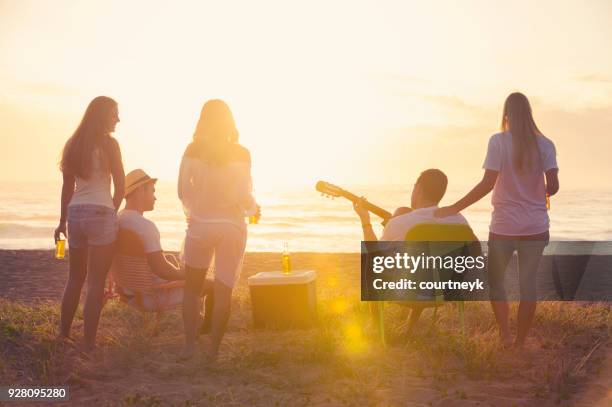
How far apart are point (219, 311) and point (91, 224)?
125 cm

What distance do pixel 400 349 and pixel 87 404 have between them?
8.84 feet

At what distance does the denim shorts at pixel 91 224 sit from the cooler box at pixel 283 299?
1.79 meters

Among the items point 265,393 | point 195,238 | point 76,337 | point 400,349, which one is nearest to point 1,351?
point 76,337

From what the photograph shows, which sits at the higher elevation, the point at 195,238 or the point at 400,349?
the point at 195,238

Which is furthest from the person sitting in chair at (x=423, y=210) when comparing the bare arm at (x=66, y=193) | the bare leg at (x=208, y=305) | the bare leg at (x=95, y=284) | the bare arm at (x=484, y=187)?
the bare arm at (x=66, y=193)

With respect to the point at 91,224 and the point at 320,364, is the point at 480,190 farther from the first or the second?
the point at 91,224

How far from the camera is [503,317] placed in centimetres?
579

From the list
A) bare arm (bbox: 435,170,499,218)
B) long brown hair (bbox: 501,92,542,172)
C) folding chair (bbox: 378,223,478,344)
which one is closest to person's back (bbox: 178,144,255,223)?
folding chair (bbox: 378,223,478,344)

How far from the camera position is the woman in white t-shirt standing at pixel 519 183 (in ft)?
17.9

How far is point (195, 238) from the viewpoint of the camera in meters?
5.28

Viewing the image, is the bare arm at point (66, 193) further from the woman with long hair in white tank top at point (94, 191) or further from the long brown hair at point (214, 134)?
the long brown hair at point (214, 134)

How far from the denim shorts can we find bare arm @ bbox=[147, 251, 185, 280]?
0.54 m

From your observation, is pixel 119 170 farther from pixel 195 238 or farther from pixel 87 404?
pixel 87 404

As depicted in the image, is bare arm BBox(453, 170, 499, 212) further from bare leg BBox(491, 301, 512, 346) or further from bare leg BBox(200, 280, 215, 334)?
bare leg BBox(200, 280, 215, 334)
